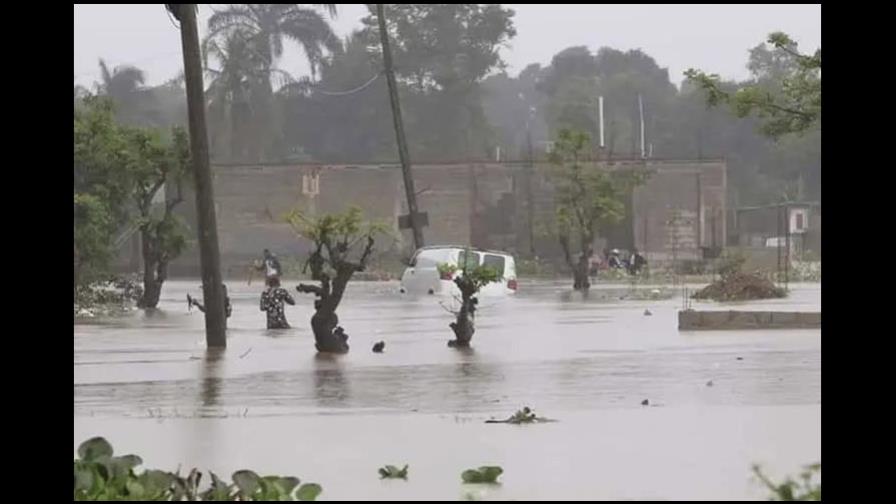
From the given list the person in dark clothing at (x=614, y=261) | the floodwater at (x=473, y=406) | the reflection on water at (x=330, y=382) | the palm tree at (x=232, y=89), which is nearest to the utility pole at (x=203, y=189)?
the floodwater at (x=473, y=406)

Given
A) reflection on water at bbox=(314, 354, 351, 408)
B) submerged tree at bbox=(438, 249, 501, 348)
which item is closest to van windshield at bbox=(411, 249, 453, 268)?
submerged tree at bbox=(438, 249, 501, 348)

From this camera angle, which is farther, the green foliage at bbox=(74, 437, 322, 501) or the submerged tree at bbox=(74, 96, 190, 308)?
the submerged tree at bbox=(74, 96, 190, 308)

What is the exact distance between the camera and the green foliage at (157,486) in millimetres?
8711

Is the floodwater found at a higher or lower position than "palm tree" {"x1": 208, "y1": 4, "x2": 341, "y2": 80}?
lower

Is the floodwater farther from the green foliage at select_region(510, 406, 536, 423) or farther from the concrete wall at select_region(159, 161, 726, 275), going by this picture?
the concrete wall at select_region(159, 161, 726, 275)

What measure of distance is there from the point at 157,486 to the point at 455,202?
60.2 m

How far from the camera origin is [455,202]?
68875 mm

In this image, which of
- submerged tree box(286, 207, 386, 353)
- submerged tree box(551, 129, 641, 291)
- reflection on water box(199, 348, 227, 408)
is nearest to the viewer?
reflection on water box(199, 348, 227, 408)

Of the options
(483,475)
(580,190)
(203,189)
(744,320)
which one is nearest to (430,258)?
(580,190)

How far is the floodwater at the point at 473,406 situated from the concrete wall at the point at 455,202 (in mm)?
40824

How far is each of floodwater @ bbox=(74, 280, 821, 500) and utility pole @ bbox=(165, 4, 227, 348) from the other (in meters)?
0.50

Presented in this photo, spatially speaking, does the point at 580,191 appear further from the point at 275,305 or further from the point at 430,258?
the point at 275,305

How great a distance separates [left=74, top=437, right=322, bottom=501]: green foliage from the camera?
28.6 ft

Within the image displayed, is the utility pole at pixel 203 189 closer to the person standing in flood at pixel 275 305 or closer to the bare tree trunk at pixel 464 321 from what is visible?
the bare tree trunk at pixel 464 321
